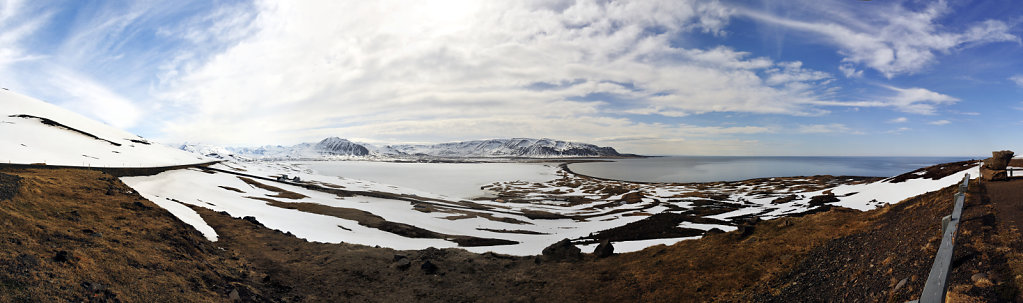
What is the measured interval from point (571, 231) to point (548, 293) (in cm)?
1860

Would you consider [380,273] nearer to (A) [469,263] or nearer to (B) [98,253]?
(A) [469,263]

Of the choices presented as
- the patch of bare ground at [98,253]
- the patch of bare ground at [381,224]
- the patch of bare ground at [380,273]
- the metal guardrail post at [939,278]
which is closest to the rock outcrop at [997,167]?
the metal guardrail post at [939,278]

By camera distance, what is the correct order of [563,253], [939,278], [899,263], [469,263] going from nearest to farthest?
[939,278], [899,263], [469,263], [563,253]

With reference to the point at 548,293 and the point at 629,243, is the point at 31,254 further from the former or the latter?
the point at 629,243

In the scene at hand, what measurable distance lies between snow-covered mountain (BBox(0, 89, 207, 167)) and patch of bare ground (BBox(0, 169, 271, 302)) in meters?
30.4

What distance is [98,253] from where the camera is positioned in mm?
8945

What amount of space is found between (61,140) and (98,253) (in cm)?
5630

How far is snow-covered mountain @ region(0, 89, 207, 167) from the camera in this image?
35.7 metres

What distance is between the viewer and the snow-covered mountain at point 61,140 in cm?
3572

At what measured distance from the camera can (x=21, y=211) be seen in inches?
396

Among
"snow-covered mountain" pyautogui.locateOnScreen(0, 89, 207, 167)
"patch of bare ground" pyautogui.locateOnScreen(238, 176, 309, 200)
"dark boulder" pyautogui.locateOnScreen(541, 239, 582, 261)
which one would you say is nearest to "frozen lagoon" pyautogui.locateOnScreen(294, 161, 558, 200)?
"patch of bare ground" pyautogui.locateOnScreen(238, 176, 309, 200)

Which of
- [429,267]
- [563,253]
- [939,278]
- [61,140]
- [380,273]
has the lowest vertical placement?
[380,273]

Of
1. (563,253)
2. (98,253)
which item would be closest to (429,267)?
(563,253)

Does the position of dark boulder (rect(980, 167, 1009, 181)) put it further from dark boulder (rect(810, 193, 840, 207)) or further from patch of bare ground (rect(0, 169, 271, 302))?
patch of bare ground (rect(0, 169, 271, 302))
